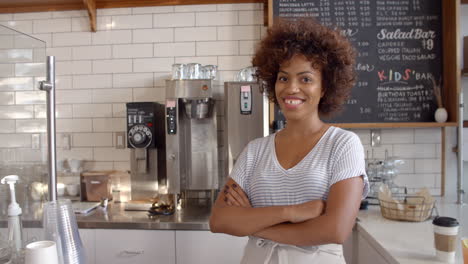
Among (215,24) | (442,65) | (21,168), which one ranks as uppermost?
(215,24)

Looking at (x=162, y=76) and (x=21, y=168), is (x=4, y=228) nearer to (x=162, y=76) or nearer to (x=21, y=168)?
(x=21, y=168)

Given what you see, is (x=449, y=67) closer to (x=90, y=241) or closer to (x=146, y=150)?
(x=146, y=150)

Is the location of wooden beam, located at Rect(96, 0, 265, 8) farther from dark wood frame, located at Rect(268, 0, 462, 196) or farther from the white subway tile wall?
dark wood frame, located at Rect(268, 0, 462, 196)

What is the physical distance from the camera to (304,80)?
1.17 metres

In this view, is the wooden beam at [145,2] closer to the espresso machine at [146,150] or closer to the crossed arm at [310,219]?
the espresso machine at [146,150]

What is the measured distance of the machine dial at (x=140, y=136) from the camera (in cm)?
239

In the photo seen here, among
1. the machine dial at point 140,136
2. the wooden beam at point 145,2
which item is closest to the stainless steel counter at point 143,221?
the machine dial at point 140,136

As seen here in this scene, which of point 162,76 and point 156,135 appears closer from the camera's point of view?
point 156,135

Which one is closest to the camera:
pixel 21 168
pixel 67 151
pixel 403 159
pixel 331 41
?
pixel 21 168

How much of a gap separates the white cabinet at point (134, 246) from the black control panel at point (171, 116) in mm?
650

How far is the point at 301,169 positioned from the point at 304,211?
129 mm

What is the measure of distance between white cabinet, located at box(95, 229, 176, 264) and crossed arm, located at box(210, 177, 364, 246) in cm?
117

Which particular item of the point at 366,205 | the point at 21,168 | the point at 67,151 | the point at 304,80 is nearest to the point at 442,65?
the point at 366,205

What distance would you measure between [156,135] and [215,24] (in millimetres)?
986
